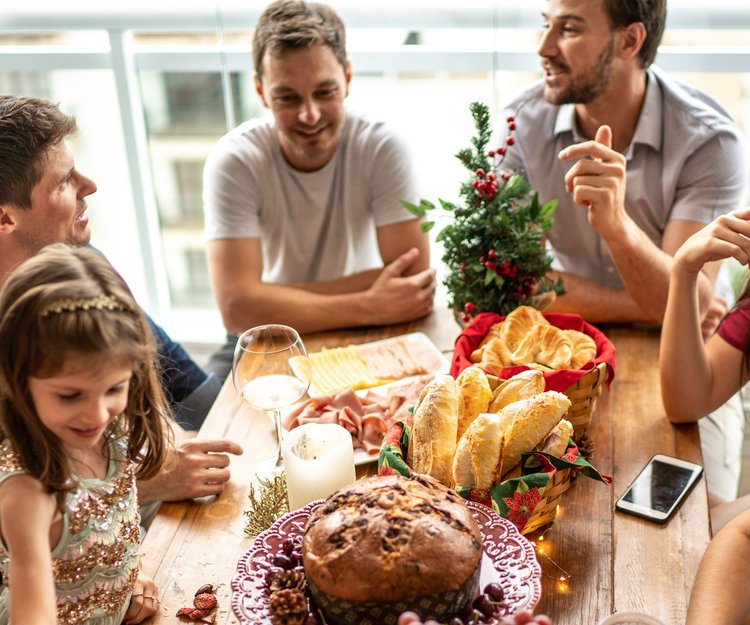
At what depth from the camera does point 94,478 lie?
4.38ft

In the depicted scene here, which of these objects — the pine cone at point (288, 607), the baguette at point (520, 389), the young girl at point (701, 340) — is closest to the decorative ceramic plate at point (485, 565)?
the pine cone at point (288, 607)

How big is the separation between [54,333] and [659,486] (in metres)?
1.07

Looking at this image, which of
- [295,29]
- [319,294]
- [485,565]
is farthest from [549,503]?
[295,29]

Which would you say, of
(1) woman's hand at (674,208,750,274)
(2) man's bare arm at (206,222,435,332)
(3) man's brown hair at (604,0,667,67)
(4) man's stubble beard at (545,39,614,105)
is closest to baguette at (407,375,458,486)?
(1) woman's hand at (674,208,750,274)

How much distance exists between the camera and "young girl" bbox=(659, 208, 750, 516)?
1.73 m

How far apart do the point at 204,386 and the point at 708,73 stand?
1.99 meters

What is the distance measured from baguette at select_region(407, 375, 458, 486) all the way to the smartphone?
34cm

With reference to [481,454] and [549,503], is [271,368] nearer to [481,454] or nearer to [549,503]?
[481,454]

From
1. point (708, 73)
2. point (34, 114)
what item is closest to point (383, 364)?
point (34, 114)

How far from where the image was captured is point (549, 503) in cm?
139

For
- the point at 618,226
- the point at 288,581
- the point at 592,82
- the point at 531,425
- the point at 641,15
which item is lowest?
the point at 288,581

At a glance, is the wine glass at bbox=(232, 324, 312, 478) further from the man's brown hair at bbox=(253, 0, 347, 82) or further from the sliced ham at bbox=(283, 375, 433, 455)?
the man's brown hair at bbox=(253, 0, 347, 82)

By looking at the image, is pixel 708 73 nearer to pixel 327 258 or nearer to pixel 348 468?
pixel 327 258

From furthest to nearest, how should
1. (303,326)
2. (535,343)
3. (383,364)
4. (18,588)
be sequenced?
1. (303,326)
2. (383,364)
3. (535,343)
4. (18,588)
